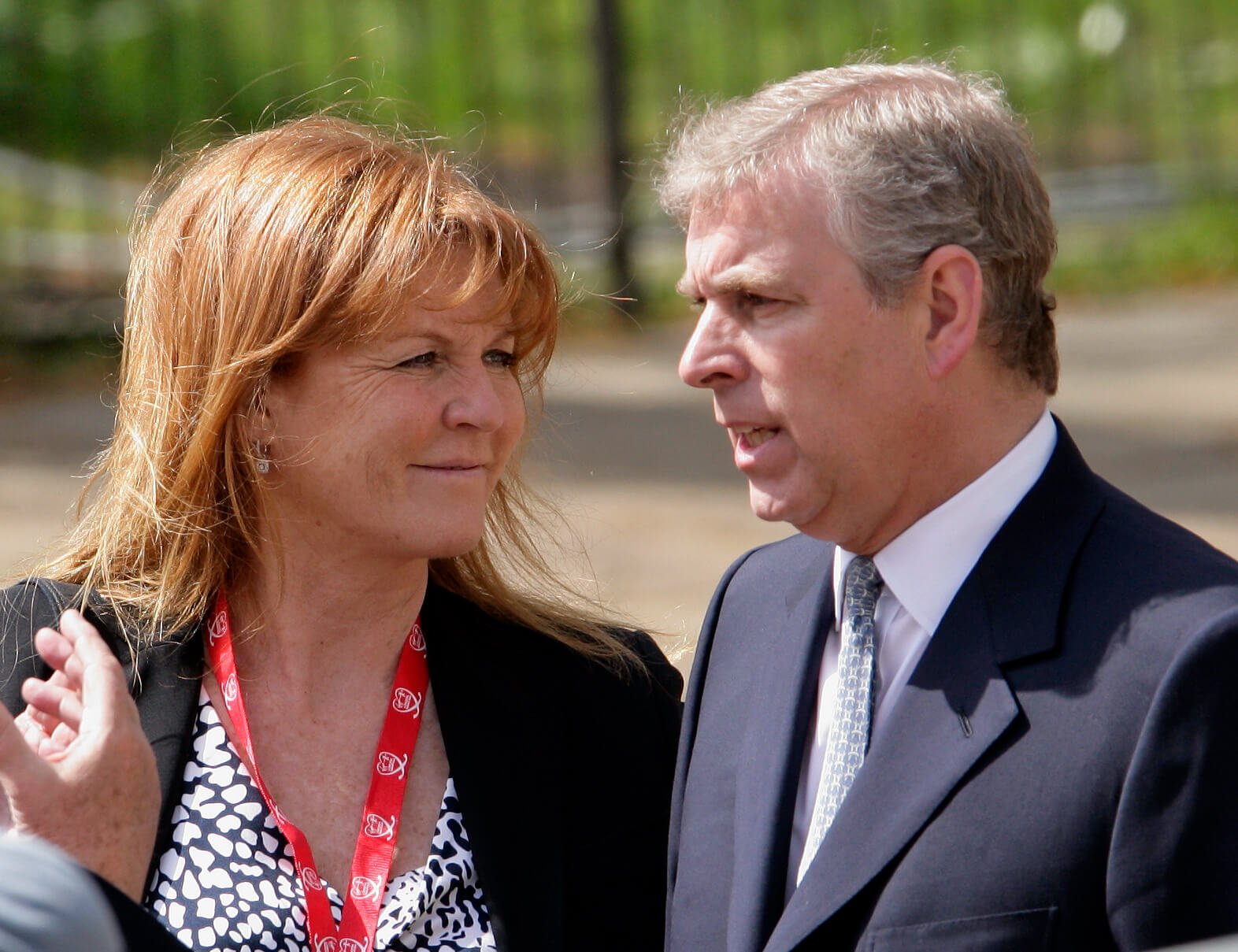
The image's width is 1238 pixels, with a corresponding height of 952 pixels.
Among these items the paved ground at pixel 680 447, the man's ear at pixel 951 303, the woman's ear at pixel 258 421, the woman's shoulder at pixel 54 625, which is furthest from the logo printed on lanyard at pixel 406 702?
the paved ground at pixel 680 447

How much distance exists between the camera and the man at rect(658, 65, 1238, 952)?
1.86 metres

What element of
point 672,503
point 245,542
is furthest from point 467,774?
point 672,503

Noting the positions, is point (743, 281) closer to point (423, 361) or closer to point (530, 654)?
point (423, 361)

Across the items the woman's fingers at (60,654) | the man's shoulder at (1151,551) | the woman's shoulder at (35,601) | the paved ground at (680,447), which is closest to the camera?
the man's shoulder at (1151,551)

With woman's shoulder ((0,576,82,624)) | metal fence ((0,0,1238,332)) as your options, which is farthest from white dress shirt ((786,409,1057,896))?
metal fence ((0,0,1238,332))

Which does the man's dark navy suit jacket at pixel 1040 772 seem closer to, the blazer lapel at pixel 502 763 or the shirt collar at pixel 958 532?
the shirt collar at pixel 958 532

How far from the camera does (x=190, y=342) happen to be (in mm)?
2662

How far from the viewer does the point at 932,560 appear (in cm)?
215

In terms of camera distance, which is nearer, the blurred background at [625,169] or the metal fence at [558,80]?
the blurred background at [625,169]

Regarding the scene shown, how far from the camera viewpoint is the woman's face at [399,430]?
256cm

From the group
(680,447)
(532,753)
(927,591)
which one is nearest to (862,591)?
(927,591)

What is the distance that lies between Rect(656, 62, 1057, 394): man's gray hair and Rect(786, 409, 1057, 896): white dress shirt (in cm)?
15

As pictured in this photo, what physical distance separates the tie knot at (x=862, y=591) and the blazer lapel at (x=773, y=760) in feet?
0.33

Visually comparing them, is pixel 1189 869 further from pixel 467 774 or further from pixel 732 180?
pixel 467 774
